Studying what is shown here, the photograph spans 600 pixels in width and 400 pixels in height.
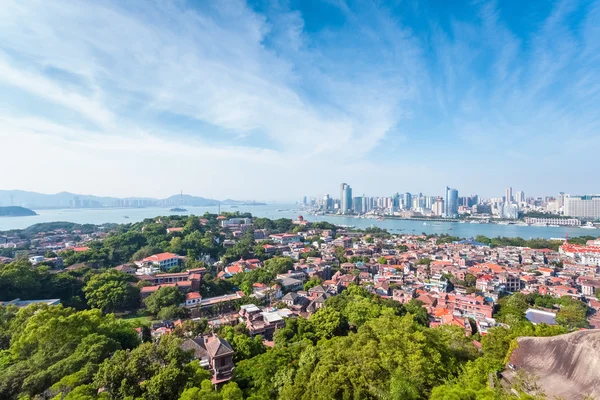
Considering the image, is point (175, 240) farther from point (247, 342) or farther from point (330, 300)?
point (247, 342)

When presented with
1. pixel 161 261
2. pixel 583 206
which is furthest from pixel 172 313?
pixel 583 206

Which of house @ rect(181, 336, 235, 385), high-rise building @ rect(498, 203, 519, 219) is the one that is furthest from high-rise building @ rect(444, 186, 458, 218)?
house @ rect(181, 336, 235, 385)

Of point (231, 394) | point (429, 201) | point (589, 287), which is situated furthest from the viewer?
point (429, 201)

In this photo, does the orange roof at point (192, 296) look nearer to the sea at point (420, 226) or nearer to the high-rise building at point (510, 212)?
the sea at point (420, 226)

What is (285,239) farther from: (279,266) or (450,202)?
(450,202)

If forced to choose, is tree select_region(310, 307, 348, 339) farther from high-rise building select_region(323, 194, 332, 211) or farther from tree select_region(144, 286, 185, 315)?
high-rise building select_region(323, 194, 332, 211)

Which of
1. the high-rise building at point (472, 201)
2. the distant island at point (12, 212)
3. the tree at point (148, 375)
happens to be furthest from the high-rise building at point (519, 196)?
the distant island at point (12, 212)

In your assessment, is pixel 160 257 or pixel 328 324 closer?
pixel 328 324

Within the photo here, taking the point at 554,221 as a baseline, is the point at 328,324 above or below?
below
